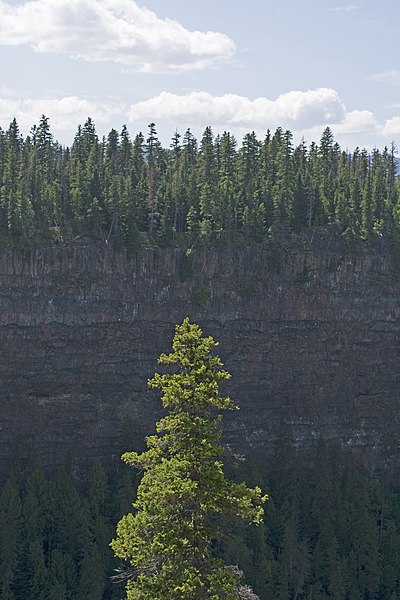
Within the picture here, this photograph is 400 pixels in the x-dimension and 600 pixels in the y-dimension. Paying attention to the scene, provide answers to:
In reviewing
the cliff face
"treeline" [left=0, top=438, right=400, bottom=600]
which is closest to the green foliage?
the cliff face

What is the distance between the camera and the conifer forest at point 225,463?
55281 millimetres

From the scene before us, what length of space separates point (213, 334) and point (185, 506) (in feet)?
178

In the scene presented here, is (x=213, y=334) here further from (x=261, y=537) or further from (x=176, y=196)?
(x=261, y=537)

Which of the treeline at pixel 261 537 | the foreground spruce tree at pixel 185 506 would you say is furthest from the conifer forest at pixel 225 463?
the foreground spruce tree at pixel 185 506

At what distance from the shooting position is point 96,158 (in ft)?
283

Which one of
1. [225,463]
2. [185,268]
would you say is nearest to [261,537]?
[225,463]

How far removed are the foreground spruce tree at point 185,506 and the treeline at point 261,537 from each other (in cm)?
3336

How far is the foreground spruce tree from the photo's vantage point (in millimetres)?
17500

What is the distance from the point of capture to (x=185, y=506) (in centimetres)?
1800

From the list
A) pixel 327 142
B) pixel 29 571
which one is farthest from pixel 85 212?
pixel 327 142

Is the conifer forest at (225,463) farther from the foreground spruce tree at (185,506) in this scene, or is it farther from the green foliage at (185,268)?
the foreground spruce tree at (185,506)

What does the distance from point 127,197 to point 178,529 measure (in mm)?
57451

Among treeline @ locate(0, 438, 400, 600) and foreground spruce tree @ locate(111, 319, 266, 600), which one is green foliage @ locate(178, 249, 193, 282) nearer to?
treeline @ locate(0, 438, 400, 600)

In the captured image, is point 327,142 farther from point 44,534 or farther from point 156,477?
point 156,477
